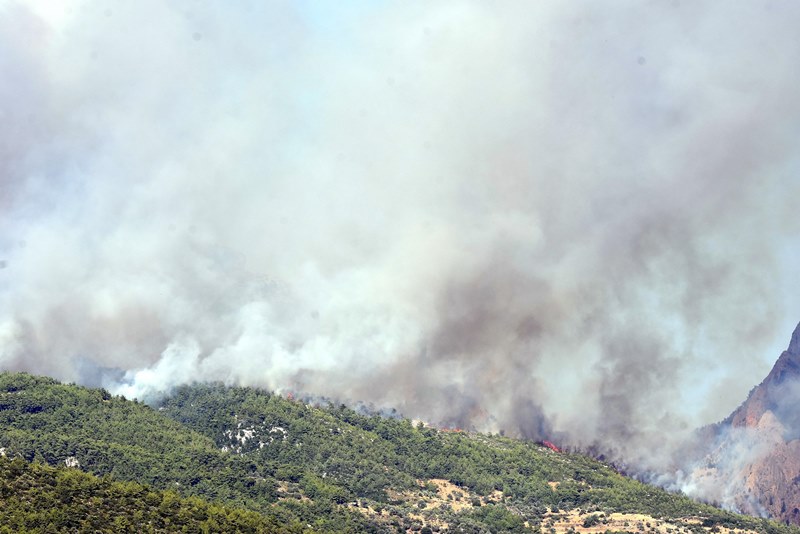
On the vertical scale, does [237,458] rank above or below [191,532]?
above

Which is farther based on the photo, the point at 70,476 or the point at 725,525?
the point at 725,525

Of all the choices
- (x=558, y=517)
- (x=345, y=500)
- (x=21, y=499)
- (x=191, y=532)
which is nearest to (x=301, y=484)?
(x=345, y=500)

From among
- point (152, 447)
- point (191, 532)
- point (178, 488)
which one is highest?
point (152, 447)

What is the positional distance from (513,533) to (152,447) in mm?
61554

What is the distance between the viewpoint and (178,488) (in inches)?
6668

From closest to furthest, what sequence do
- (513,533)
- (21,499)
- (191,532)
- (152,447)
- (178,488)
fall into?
(21,499) → (191,532) → (178,488) → (513,533) → (152,447)

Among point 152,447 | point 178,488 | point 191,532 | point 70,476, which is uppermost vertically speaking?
point 152,447

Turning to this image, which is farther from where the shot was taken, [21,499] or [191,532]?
[191,532]

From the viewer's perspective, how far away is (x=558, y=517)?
196 metres

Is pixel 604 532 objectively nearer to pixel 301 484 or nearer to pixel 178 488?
pixel 301 484

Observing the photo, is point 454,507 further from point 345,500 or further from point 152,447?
point 152,447

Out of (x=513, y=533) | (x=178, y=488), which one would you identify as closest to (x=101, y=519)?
(x=178, y=488)

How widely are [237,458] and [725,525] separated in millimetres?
81106

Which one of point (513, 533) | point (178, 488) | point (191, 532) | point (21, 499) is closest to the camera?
point (21, 499)
